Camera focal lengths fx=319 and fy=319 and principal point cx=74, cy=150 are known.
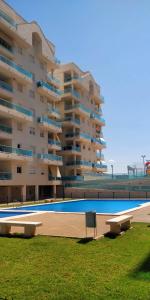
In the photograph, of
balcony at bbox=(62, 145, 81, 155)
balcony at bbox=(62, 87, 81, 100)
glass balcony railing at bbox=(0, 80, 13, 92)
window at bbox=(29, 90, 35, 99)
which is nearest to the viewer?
glass balcony railing at bbox=(0, 80, 13, 92)

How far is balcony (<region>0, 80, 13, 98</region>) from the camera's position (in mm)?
38894

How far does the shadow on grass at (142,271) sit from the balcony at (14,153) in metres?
30.1

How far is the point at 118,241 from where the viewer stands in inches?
451

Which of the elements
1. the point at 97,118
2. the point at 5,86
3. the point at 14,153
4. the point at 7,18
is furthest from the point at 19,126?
the point at 97,118

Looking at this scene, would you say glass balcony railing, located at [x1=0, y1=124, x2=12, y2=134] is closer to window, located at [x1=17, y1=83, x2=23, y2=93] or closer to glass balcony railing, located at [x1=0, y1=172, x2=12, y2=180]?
glass balcony railing, located at [x1=0, y1=172, x2=12, y2=180]

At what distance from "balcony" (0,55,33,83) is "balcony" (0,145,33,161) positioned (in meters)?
9.49

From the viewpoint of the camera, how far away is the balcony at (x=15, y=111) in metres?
38.1

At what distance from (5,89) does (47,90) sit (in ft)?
33.6

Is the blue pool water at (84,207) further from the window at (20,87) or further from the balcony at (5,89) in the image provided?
the window at (20,87)

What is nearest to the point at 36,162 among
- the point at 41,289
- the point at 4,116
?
the point at 4,116

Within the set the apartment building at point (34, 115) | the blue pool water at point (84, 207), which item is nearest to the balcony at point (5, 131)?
the apartment building at point (34, 115)

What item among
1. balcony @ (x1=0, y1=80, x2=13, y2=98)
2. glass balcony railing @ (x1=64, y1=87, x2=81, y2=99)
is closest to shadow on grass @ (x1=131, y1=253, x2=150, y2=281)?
balcony @ (x1=0, y1=80, x2=13, y2=98)

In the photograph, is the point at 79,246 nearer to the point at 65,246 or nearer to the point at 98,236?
the point at 65,246

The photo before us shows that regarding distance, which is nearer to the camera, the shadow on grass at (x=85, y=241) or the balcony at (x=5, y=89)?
the shadow on grass at (x=85, y=241)
